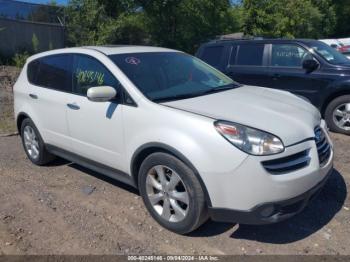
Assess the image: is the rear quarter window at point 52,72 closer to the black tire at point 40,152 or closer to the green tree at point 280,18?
the black tire at point 40,152

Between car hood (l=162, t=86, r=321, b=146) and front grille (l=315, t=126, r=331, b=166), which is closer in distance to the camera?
car hood (l=162, t=86, r=321, b=146)

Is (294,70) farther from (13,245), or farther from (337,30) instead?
(337,30)

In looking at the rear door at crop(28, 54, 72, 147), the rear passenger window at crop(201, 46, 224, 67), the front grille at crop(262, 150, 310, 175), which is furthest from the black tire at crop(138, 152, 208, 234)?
the rear passenger window at crop(201, 46, 224, 67)

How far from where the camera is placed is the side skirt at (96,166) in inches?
157

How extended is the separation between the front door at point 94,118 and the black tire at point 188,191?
457 millimetres

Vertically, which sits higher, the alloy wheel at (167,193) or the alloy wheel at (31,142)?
the alloy wheel at (167,193)

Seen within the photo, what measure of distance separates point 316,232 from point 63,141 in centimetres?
301

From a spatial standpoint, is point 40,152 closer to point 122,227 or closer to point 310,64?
point 122,227

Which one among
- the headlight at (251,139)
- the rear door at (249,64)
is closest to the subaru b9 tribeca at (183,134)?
the headlight at (251,139)

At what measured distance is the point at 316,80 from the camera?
22.9 ft

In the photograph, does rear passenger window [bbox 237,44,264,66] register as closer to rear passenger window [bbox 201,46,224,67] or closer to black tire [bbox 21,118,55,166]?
rear passenger window [bbox 201,46,224,67]

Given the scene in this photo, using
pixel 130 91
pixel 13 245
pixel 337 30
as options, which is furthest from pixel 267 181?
pixel 337 30

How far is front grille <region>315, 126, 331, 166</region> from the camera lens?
3.46 m

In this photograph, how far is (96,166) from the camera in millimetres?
4352
